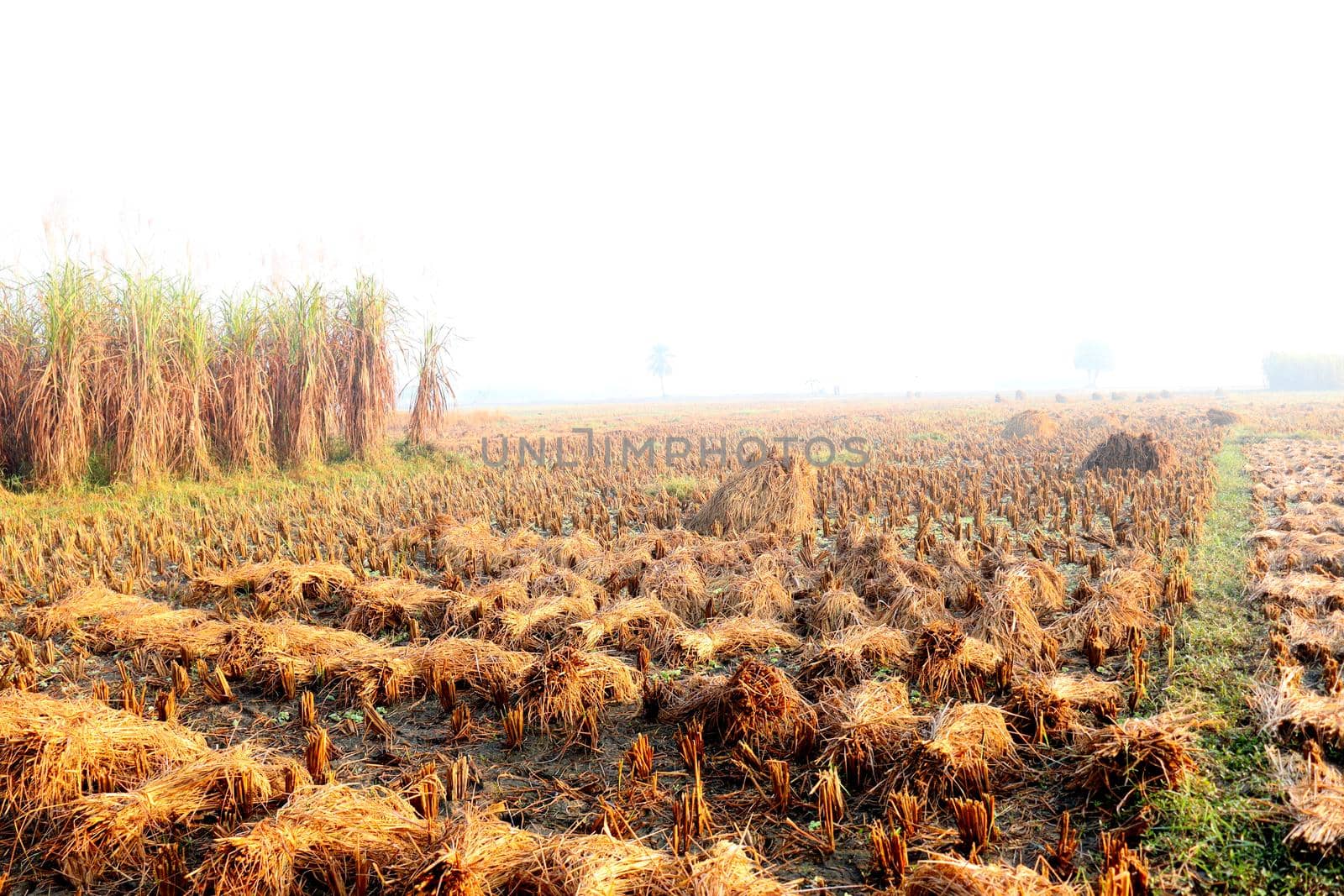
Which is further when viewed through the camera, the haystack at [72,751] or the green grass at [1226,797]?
the haystack at [72,751]

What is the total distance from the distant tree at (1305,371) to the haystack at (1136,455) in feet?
305

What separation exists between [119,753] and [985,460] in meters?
18.3

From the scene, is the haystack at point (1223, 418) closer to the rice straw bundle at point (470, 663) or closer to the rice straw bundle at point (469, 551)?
the rice straw bundle at point (469, 551)

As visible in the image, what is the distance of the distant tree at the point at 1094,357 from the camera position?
13000 centimetres

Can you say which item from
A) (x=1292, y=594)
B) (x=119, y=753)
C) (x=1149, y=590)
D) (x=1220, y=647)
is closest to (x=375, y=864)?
(x=119, y=753)

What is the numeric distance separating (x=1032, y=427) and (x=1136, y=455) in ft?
35.9

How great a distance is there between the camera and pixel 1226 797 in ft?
11.0

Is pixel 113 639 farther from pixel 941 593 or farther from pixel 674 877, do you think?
pixel 941 593

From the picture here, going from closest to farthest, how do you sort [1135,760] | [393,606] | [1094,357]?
1. [1135,760]
2. [393,606]
3. [1094,357]

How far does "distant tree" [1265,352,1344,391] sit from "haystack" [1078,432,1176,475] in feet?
305

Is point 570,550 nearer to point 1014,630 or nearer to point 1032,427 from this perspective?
point 1014,630

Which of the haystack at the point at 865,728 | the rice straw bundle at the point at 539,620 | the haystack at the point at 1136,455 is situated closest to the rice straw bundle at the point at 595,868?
the haystack at the point at 865,728

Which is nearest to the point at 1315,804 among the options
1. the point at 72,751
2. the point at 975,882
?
the point at 975,882

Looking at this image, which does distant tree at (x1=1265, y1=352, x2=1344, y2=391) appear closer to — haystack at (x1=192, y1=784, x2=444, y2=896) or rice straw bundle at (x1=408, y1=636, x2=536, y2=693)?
rice straw bundle at (x1=408, y1=636, x2=536, y2=693)
